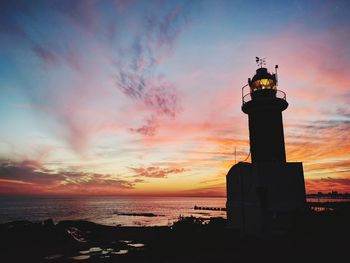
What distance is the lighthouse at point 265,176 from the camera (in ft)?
51.8

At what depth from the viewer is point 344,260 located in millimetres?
10320

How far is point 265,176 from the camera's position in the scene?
15.9m

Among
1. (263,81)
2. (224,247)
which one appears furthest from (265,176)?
(263,81)

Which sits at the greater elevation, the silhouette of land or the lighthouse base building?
the lighthouse base building

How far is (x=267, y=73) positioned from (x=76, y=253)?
18.6m

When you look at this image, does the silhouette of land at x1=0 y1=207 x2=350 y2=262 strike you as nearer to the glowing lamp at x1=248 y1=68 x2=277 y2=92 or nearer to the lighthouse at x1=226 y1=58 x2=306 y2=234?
the lighthouse at x1=226 y1=58 x2=306 y2=234

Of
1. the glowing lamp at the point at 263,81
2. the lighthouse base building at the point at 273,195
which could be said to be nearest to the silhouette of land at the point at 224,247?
the lighthouse base building at the point at 273,195

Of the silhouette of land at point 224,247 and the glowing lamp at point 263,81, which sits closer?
the silhouette of land at point 224,247

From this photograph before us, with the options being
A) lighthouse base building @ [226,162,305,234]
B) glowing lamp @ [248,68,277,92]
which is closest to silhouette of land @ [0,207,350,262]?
lighthouse base building @ [226,162,305,234]

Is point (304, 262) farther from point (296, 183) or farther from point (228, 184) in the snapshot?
point (228, 184)

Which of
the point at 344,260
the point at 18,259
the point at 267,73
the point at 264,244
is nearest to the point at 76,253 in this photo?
the point at 18,259

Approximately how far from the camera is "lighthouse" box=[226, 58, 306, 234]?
1579 cm

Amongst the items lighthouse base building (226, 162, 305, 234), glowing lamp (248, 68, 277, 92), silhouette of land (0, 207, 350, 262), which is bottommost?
silhouette of land (0, 207, 350, 262)

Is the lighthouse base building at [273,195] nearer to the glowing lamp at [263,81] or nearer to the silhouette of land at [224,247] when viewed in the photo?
the silhouette of land at [224,247]
